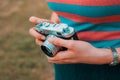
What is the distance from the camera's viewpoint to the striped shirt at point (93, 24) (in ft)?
2.94

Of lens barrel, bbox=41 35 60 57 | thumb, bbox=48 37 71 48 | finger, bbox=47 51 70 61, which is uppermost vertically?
thumb, bbox=48 37 71 48

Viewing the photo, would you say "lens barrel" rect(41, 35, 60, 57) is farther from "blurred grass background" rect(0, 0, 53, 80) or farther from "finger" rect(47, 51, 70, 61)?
"blurred grass background" rect(0, 0, 53, 80)

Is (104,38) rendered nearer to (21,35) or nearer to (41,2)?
(21,35)

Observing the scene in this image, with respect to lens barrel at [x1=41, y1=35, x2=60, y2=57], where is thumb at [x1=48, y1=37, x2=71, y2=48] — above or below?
above

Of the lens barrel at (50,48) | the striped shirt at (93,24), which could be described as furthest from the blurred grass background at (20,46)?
the lens barrel at (50,48)

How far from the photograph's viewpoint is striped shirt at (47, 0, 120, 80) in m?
0.90

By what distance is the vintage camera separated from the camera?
33.7 inches

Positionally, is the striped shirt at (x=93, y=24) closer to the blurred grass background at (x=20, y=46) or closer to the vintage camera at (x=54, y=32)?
the vintage camera at (x=54, y=32)

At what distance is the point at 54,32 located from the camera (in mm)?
876


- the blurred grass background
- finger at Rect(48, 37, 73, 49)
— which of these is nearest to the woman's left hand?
finger at Rect(48, 37, 73, 49)

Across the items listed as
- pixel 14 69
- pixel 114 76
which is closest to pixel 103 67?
pixel 114 76

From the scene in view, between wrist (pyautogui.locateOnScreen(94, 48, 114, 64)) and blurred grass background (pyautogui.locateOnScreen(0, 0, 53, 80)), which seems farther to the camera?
blurred grass background (pyautogui.locateOnScreen(0, 0, 53, 80))

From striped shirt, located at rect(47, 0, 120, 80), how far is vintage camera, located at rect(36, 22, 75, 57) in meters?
0.09

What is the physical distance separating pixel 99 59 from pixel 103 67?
0.35ft
